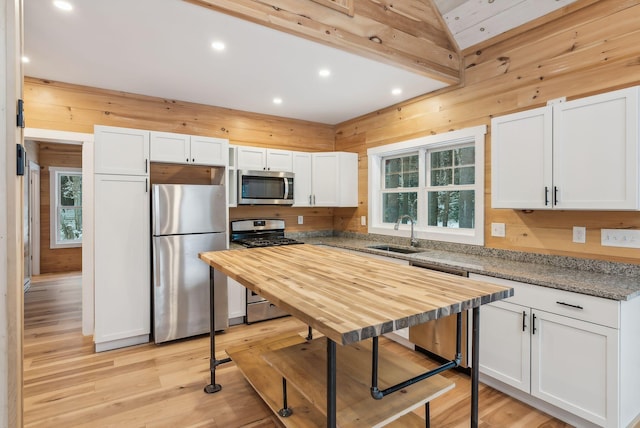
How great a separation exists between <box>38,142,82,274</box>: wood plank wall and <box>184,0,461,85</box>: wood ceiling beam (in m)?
6.15

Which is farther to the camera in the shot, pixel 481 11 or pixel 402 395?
pixel 481 11

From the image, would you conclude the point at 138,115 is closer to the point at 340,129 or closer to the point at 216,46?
the point at 216,46

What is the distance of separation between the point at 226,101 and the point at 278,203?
1.33 m

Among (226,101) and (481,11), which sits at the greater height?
(481,11)

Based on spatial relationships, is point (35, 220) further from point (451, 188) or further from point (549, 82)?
point (549, 82)

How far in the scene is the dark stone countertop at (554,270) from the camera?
6.15ft

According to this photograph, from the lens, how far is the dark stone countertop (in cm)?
187

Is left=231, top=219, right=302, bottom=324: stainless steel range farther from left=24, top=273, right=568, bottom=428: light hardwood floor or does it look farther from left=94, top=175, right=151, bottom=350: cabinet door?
left=94, top=175, right=151, bottom=350: cabinet door

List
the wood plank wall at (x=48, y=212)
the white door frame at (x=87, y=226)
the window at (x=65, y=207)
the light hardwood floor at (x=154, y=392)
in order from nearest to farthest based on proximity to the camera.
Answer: the light hardwood floor at (x=154, y=392)
the white door frame at (x=87, y=226)
the wood plank wall at (x=48, y=212)
the window at (x=65, y=207)

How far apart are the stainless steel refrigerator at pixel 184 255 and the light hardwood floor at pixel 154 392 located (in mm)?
209

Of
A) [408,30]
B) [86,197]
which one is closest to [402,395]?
[408,30]

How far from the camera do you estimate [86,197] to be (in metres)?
3.38

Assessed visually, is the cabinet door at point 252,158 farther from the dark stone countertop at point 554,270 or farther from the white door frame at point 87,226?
the dark stone countertop at point 554,270

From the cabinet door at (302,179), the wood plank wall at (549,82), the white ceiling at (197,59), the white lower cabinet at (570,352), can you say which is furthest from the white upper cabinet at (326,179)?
the white lower cabinet at (570,352)
